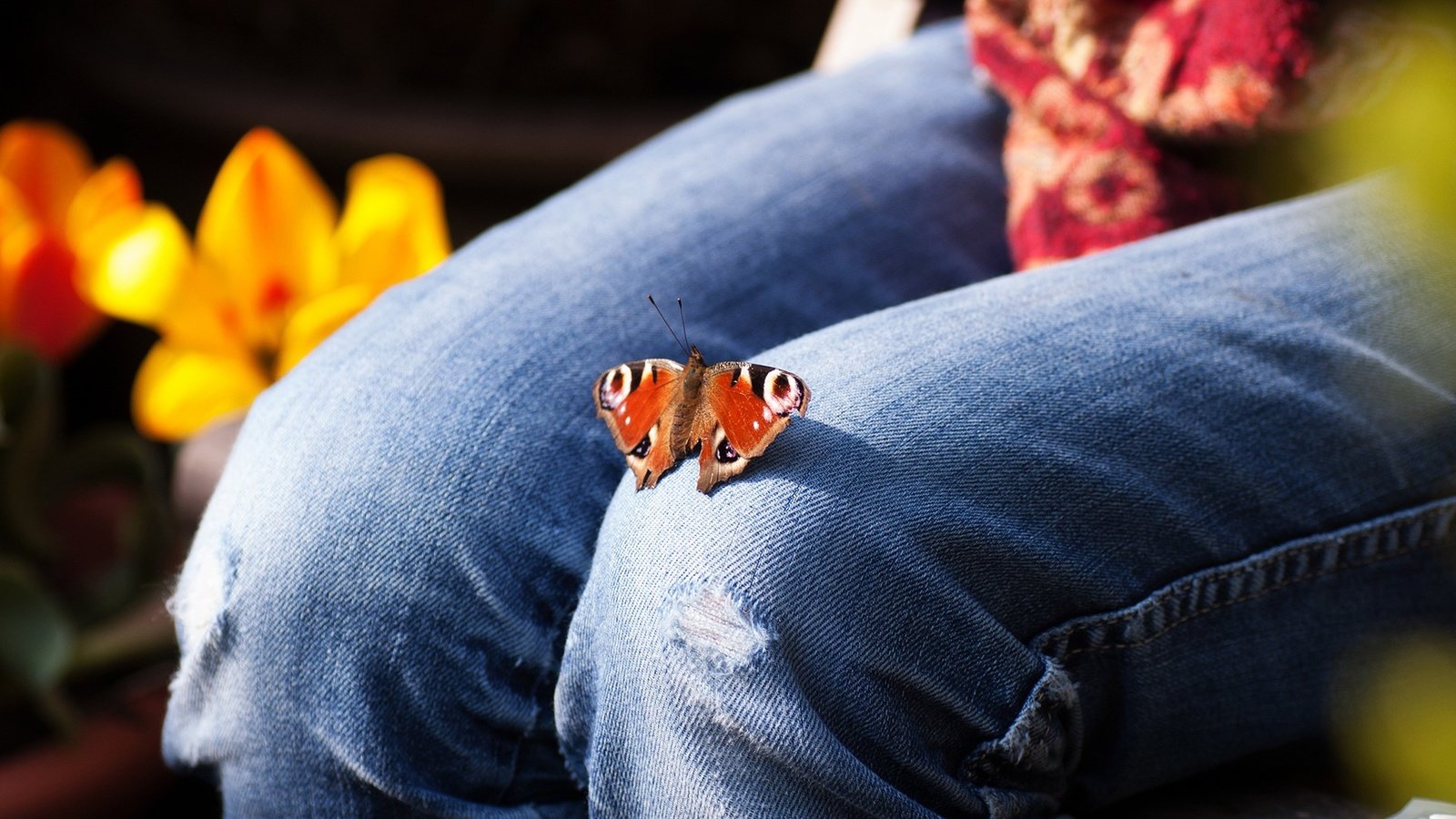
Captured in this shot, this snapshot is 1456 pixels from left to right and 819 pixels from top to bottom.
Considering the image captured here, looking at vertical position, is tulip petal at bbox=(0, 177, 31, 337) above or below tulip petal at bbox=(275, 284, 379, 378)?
above

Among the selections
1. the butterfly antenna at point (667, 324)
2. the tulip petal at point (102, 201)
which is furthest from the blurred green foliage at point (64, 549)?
the butterfly antenna at point (667, 324)

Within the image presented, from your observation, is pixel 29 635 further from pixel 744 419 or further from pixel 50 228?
pixel 744 419

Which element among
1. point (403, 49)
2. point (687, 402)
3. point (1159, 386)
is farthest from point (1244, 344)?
point (403, 49)

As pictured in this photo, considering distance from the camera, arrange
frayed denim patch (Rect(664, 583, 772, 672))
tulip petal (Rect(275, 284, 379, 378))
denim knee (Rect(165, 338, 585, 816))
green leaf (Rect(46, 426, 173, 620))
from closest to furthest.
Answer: frayed denim patch (Rect(664, 583, 772, 672)) < denim knee (Rect(165, 338, 585, 816)) < tulip petal (Rect(275, 284, 379, 378)) < green leaf (Rect(46, 426, 173, 620))

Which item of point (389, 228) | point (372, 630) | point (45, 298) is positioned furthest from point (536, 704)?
point (45, 298)

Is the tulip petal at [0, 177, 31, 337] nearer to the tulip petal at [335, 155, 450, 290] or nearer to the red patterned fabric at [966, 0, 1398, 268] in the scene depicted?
the tulip petal at [335, 155, 450, 290]

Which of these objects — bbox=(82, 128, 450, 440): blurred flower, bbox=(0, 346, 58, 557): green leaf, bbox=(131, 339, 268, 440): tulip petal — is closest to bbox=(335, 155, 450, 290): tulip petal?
bbox=(82, 128, 450, 440): blurred flower

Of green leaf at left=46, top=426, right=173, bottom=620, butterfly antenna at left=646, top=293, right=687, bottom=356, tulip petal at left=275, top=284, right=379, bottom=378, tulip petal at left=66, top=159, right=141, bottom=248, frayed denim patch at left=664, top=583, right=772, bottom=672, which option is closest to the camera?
frayed denim patch at left=664, top=583, right=772, bottom=672
